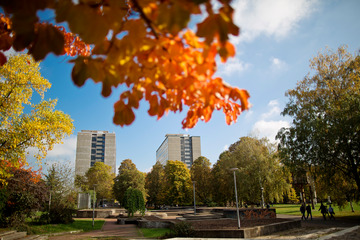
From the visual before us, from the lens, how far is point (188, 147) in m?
107

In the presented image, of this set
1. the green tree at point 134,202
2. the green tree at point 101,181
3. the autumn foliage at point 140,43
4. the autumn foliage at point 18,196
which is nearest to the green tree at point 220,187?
the green tree at point 134,202

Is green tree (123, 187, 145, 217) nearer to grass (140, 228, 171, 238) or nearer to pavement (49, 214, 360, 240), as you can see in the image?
grass (140, 228, 171, 238)

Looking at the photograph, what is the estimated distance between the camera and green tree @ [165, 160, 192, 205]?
41.4m

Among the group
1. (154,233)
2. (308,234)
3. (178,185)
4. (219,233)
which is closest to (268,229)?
(308,234)

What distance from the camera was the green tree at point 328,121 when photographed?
14.7m

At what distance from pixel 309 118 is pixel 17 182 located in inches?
788

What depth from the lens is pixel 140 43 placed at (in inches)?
41.2

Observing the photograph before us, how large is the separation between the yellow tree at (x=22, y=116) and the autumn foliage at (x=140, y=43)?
855 cm

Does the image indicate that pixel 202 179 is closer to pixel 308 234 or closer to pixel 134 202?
pixel 134 202

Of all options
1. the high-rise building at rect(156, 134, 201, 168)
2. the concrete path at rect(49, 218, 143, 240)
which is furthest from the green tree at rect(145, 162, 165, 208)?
the high-rise building at rect(156, 134, 201, 168)

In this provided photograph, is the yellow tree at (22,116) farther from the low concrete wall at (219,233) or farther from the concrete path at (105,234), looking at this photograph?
the low concrete wall at (219,233)

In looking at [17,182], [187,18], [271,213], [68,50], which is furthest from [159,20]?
[271,213]

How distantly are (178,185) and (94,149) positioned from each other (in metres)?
55.1

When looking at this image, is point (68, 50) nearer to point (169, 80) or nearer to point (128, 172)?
point (169, 80)
